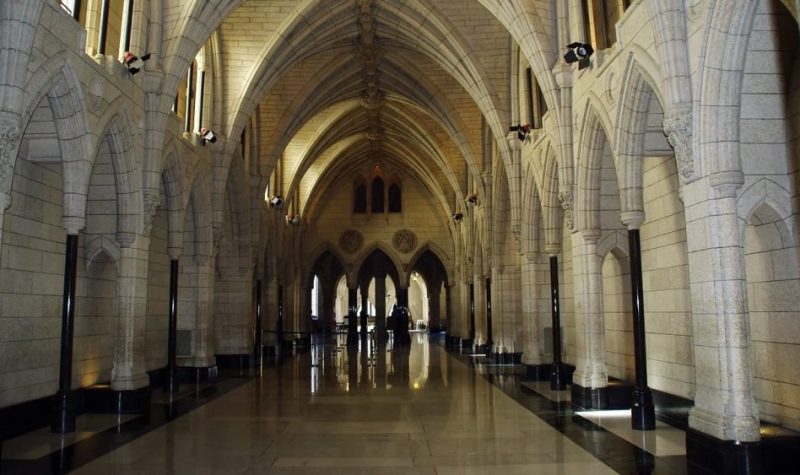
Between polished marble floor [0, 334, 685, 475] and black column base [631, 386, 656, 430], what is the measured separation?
9.6 inches

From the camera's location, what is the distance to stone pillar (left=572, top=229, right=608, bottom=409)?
9.92m

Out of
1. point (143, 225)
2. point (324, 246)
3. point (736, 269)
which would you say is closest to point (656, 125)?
point (736, 269)

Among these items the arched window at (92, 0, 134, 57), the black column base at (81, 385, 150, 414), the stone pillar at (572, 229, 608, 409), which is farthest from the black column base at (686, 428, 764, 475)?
the arched window at (92, 0, 134, 57)

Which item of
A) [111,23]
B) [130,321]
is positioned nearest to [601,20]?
[111,23]

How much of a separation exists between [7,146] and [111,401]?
4.90m

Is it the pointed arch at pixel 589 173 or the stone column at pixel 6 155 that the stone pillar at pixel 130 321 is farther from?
the pointed arch at pixel 589 173

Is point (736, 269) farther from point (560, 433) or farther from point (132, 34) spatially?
point (132, 34)

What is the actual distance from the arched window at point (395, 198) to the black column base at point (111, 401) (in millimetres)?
25091

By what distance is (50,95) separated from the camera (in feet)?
27.6

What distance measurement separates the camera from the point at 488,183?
20.5 meters

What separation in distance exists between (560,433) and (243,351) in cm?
1186

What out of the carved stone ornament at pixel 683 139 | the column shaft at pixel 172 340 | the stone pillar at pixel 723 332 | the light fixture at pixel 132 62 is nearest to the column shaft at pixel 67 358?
the light fixture at pixel 132 62

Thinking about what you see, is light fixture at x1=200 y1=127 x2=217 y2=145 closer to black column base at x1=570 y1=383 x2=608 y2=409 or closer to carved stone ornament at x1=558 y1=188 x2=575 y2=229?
carved stone ornament at x1=558 y1=188 x2=575 y2=229

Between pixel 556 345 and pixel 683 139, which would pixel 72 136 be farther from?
pixel 556 345
